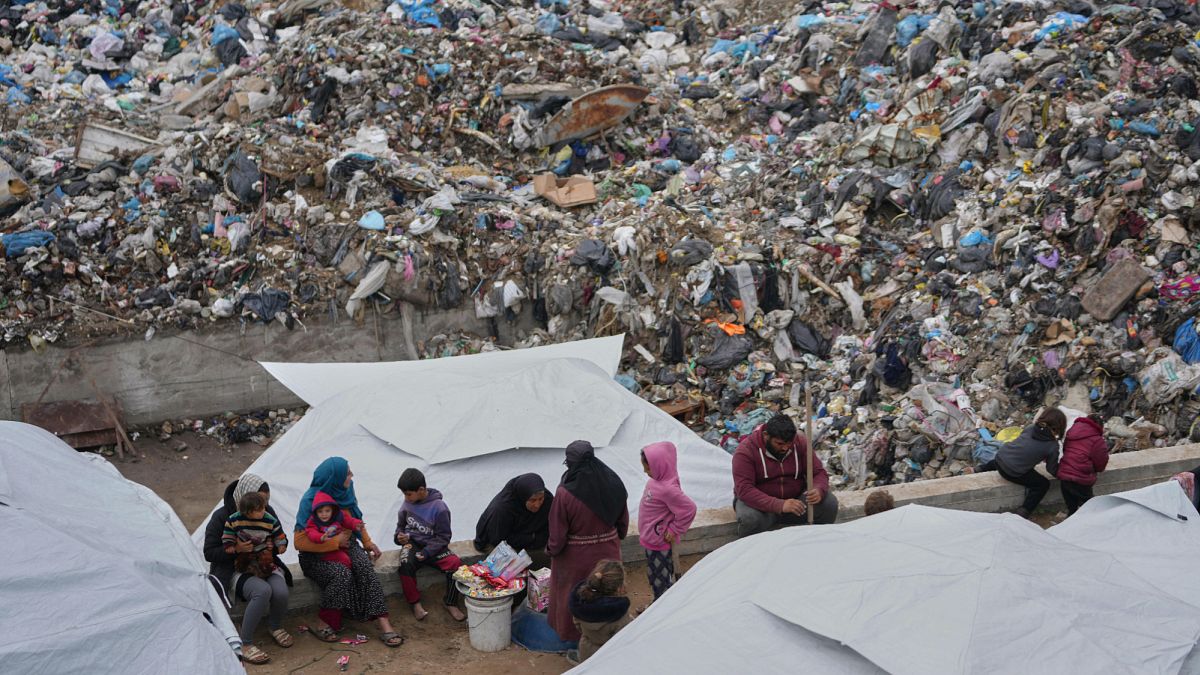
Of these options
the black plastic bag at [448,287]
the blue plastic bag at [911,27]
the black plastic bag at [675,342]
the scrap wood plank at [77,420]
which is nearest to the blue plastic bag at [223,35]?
the black plastic bag at [448,287]

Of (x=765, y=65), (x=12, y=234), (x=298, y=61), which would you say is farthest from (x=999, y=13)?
(x=12, y=234)

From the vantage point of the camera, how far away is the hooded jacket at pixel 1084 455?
6457 mm

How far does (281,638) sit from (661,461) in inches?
81.7

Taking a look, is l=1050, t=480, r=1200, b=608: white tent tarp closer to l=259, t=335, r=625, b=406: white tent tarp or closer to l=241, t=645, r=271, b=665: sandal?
l=241, t=645, r=271, b=665: sandal

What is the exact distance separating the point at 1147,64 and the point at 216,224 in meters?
10.1

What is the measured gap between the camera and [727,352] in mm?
11383

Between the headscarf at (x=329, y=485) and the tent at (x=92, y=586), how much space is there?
526 mm

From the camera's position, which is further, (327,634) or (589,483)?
(327,634)

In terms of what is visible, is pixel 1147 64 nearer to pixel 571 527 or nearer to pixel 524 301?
pixel 524 301

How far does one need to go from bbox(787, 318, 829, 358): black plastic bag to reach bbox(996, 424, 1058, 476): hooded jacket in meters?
4.61

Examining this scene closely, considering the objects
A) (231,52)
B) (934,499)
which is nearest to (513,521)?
(934,499)

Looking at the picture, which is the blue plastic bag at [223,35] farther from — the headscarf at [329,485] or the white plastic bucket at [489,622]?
the white plastic bucket at [489,622]

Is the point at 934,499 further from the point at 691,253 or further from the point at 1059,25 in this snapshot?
the point at 1059,25

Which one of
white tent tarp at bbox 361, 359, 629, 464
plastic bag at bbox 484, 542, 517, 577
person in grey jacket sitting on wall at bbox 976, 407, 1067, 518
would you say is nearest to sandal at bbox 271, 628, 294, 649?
plastic bag at bbox 484, 542, 517, 577
